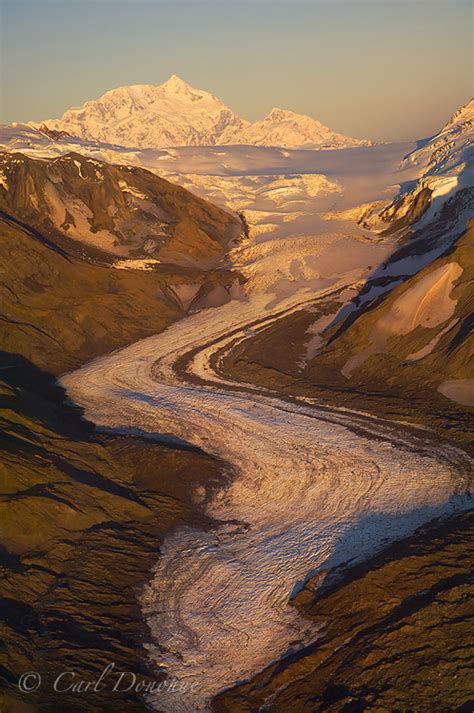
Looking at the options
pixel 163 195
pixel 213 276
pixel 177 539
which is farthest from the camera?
pixel 163 195

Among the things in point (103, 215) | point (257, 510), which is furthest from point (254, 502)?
point (103, 215)

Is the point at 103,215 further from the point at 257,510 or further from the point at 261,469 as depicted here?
the point at 257,510

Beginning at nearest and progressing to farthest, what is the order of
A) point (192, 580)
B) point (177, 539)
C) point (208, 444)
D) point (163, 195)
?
point (192, 580) → point (177, 539) → point (208, 444) → point (163, 195)

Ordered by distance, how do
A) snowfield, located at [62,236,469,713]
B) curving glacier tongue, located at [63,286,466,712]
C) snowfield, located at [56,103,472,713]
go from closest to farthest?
curving glacier tongue, located at [63,286,466,712]
snowfield, located at [62,236,469,713]
snowfield, located at [56,103,472,713]

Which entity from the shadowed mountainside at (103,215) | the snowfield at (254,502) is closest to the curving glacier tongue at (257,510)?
the snowfield at (254,502)

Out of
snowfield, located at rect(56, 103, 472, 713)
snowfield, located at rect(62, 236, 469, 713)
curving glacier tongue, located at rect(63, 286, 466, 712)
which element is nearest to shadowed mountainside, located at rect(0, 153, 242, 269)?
snowfield, located at rect(56, 103, 472, 713)

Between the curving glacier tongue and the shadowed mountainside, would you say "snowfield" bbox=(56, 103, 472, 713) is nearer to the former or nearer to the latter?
the curving glacier tongue

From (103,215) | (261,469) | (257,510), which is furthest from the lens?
(103,215)

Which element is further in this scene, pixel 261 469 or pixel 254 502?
pixel 261 469

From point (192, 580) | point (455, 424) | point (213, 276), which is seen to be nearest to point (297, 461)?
point (455, 424)

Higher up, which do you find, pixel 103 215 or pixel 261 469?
pixel 103 215

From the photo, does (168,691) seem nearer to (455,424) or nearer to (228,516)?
(228,516)
